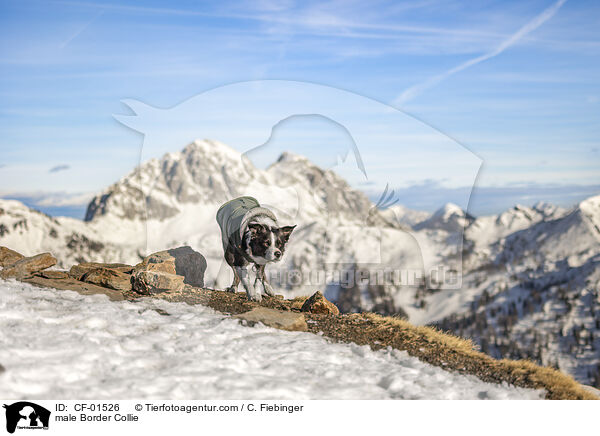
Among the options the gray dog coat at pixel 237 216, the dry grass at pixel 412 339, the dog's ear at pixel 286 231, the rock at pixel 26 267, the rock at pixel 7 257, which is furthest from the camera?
the rock at pixel 7 257

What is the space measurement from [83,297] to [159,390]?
248 inches

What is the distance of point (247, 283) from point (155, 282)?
8.75 feet

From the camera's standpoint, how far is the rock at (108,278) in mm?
16031

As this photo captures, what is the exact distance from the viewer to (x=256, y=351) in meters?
10.9

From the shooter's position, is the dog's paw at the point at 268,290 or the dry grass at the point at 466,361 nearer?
the dry grass at the point at 466,361

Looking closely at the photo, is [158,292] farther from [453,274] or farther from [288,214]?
[453,274]

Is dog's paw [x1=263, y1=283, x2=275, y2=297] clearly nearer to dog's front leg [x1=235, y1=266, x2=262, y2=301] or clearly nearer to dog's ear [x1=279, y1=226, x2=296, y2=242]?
dog's front leg [x1=235, y1=266, x2=262, y2=301]

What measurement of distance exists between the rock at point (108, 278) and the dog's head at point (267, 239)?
4.29 m

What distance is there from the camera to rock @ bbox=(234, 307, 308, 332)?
1270 centimetres

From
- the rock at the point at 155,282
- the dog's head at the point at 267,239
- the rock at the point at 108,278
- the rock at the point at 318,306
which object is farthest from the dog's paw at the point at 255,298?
the rock at the point at 108,278

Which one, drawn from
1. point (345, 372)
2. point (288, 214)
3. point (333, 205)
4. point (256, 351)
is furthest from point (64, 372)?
point (333, 205)

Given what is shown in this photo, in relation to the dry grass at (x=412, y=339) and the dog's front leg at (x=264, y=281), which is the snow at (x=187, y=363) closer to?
the dry grass at (x=412, y=339)

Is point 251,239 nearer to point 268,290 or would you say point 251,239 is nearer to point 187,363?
point 268,290

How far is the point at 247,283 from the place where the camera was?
49.8ft
